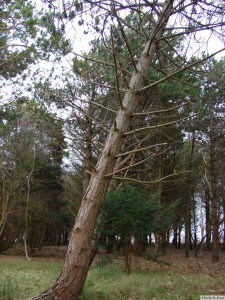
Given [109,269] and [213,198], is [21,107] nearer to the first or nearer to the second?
[109,269]

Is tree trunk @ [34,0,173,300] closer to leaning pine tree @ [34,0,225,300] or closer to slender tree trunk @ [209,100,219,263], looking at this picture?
leaning pine tree @ [34,0,225,300]

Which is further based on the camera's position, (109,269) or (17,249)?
(17,249)

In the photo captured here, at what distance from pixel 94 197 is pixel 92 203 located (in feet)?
0.28

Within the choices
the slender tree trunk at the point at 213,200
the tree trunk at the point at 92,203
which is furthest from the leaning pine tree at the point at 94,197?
the slender tree trunk at the point at 213,200

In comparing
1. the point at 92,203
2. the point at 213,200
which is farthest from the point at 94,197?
the point at 213,200

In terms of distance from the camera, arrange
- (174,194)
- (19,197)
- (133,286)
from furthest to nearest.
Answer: (174,194), (19,197), (133,286)

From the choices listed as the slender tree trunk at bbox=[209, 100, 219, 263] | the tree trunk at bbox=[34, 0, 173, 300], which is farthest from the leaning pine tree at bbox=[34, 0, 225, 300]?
the slender tree trunk at bbox=[209, 100, 219, 263]

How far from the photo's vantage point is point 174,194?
19.7 metres

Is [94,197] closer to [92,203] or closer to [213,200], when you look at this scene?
[92,203]

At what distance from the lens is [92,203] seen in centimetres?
432

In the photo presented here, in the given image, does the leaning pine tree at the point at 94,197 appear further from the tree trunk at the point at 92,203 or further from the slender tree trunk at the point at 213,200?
the slender tree trunk at the point at 213,200

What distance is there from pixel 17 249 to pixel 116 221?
14.3 meters

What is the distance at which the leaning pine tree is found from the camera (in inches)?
157

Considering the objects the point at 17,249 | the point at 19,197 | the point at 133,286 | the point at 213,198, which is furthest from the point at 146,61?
the point at 17,249
